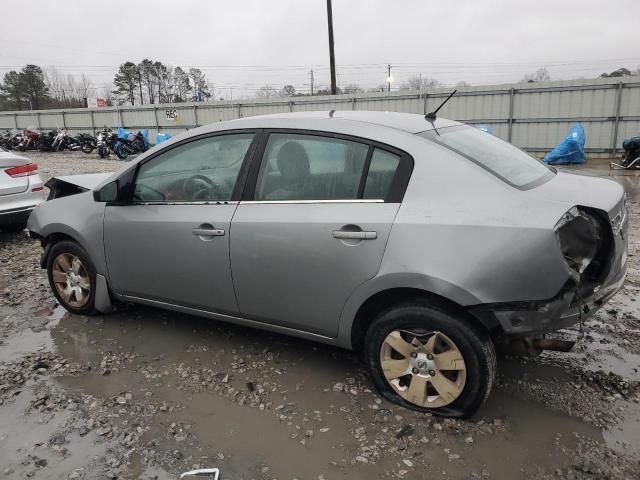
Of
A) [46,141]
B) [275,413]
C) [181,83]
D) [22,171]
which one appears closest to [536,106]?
[22,171]

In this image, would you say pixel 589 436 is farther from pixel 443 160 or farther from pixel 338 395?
pixel 443 160

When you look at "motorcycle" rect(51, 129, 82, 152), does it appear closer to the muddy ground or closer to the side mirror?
the muddy ground

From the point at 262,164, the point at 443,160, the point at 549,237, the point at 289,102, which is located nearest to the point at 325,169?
the point at 262,164

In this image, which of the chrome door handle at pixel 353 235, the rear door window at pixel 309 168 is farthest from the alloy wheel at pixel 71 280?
the chrome door handle at pixel 353 235

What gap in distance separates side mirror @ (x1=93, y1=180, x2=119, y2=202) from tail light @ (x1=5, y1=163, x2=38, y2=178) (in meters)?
3.54

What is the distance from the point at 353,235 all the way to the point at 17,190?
5.59 m

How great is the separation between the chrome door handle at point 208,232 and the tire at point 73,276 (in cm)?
124

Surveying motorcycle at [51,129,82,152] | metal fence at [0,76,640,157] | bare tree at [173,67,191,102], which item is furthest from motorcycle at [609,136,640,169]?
bare tree at [173,67,191,102]

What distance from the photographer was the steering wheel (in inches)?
132

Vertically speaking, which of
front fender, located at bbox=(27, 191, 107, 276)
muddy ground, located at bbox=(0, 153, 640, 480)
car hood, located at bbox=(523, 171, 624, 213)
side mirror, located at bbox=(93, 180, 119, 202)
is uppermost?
car hood, located at bbox=(523, 171, 624, 213)

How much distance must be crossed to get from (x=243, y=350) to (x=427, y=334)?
1.53 metres

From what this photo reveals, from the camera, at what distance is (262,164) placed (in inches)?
125

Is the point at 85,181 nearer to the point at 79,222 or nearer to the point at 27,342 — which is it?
the point at 79,222

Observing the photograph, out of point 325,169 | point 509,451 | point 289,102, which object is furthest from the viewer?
point 289,102
